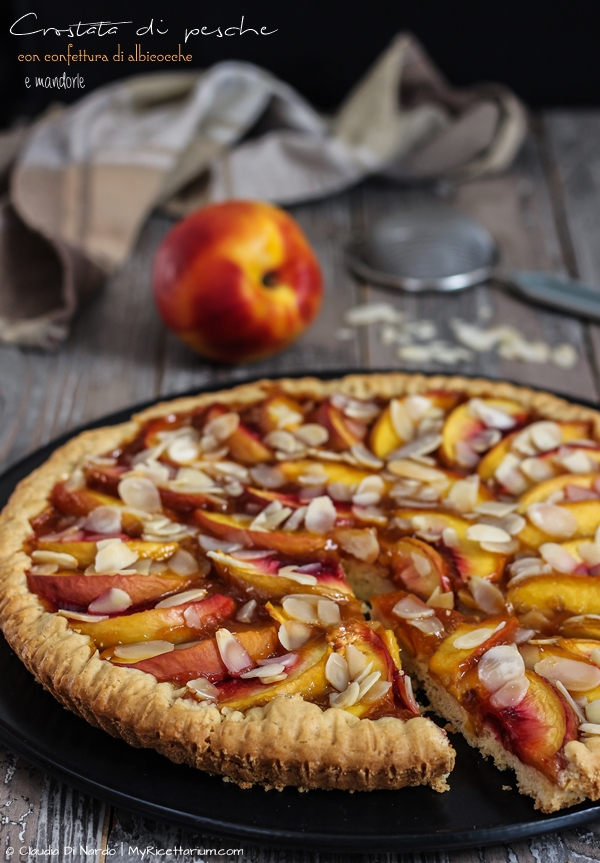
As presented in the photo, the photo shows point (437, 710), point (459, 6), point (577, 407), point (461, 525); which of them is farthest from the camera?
point (459, 6)

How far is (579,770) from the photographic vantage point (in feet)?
4.89

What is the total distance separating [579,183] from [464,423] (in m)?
2.31

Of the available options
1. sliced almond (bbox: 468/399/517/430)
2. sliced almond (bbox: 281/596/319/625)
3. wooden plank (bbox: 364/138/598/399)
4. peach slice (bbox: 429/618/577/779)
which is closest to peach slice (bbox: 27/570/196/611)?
sliced almond (bbox: 281/596/319/625)

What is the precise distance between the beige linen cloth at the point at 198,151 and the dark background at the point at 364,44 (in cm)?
49

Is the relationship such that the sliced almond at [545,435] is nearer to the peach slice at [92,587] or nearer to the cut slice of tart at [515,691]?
Result: the cut slice of tart at [515,691]

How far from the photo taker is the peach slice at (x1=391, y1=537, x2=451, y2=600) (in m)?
1.92

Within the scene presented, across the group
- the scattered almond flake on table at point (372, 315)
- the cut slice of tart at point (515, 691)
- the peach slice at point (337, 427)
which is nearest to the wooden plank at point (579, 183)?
the scattered almond flake on table at point (372, 315)

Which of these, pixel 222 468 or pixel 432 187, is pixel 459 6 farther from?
pixel 222 468

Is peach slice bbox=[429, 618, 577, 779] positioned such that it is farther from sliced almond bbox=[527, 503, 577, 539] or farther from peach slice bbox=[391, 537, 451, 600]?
sliced almond bbox=[527, 503, 577, 539]

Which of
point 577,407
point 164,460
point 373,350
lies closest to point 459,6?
point 373,350

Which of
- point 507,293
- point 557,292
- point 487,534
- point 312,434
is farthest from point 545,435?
point 507,293

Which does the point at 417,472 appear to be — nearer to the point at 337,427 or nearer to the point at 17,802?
the point at 337,427

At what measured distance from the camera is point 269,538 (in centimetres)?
198

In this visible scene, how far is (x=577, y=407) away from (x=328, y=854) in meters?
1.31
